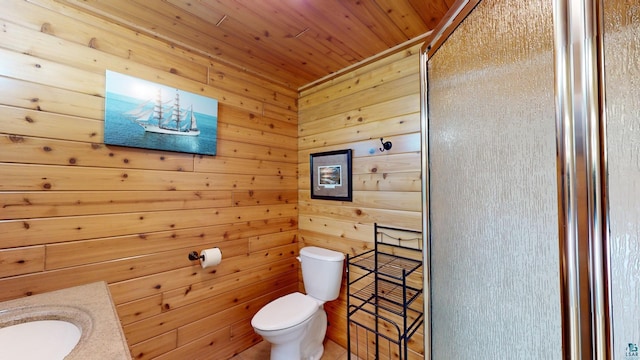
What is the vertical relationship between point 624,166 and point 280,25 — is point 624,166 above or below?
below

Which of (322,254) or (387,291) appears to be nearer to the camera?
(387,291)

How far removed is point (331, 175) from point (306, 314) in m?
1.05

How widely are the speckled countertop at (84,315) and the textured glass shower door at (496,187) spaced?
1.09 m

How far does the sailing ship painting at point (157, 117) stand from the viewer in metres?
1.34

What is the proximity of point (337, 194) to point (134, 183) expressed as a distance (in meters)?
1.38

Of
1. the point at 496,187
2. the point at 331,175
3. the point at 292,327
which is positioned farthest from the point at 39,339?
the point at 331,175

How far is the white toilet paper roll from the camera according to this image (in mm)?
1591

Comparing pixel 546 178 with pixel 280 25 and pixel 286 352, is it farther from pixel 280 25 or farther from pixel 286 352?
pixel 286 352

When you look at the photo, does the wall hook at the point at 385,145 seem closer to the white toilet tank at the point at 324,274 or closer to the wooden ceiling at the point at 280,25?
the wooden ceiling at the point at 280,25

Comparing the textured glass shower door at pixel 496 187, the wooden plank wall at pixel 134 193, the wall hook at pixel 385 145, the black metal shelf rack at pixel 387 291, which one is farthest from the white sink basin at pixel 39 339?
the wall hook at pixel 385 145

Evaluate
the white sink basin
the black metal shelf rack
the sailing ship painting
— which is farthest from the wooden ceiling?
the white sink basin

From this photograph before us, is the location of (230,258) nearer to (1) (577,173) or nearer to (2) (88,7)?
(2) (88,7)

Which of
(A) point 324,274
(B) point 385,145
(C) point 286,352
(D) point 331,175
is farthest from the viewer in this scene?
(D) point 331,175

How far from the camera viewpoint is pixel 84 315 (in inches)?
33.8
